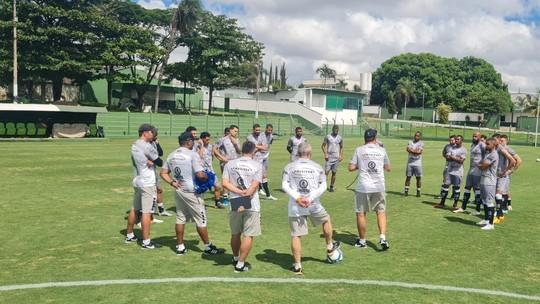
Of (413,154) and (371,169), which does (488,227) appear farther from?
(413,154)

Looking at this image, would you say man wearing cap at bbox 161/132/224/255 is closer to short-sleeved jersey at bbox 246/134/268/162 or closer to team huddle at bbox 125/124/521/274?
team huddle at bbox 125/124/521/274

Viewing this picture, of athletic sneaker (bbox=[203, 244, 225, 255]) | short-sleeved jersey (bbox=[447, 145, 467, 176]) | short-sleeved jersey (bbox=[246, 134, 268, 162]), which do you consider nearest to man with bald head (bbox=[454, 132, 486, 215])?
short-sleeved jersey (bbox=[447, 145, 467, 176])

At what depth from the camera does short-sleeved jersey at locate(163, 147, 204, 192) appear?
→ 8156 mm

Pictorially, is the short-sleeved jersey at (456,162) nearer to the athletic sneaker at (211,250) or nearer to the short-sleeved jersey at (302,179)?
the short-sleeved jersey at (302,179)

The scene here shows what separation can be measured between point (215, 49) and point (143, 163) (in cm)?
5908

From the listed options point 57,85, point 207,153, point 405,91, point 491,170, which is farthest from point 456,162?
point 405,91

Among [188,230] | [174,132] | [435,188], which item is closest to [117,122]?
[174,132]

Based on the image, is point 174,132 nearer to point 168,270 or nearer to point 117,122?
point 117,122

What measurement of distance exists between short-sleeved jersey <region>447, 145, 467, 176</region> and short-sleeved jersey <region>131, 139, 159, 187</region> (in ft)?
28.4

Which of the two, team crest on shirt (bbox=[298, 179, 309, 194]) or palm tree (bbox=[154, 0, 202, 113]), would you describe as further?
palm tree (bbox=[154, 0, 202, 113])

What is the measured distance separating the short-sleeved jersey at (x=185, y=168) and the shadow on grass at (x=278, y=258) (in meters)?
1.72

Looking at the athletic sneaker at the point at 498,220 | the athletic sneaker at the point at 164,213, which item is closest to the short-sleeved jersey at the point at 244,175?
the athletic sneaker at the point at 164,213

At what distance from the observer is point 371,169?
352 inches

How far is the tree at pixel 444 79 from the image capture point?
11138 cm
